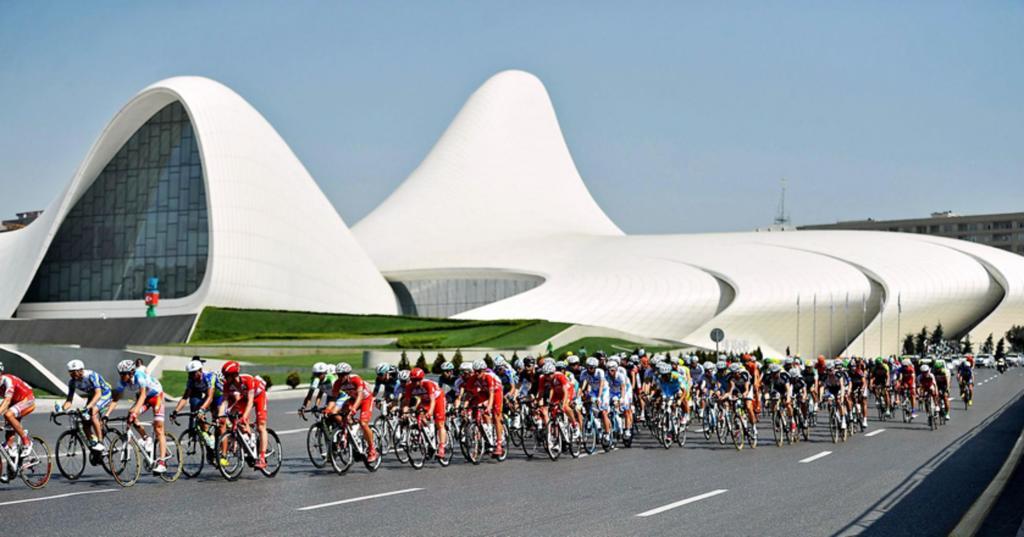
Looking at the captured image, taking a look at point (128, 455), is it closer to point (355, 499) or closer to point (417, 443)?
point (355, 499)

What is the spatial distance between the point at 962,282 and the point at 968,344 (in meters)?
22.1

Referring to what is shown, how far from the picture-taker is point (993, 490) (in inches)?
531

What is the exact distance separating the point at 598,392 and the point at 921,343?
69258 millimetres

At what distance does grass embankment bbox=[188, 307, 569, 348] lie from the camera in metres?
56.6

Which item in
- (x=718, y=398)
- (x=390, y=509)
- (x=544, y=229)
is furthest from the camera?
(x=544, y=229)

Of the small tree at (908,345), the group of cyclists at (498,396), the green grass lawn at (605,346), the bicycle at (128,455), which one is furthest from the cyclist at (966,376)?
the small tree at (908,345)

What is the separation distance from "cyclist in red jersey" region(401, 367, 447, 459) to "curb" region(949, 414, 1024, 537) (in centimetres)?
770

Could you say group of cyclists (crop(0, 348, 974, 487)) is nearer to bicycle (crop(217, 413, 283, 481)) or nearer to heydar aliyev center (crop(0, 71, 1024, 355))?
bicycle (crop(217, 413, 283, 481))

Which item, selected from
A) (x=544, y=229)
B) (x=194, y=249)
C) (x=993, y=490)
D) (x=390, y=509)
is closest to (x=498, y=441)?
(x=390, y=509)

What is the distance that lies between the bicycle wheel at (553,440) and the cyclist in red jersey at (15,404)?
7.79 m

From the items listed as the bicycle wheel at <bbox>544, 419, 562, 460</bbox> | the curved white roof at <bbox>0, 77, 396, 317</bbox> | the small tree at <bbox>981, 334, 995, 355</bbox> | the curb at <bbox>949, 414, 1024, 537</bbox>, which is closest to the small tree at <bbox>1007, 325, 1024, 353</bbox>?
the small tree at <bbox>981, 334, 995, 355</bbox>

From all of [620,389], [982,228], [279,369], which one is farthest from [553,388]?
[982,228]

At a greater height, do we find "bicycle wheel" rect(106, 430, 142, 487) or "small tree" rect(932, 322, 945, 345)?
"small tree" rect(932, 322, 945, 345)

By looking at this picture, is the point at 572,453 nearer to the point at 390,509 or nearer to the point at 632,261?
the point at 390,509
